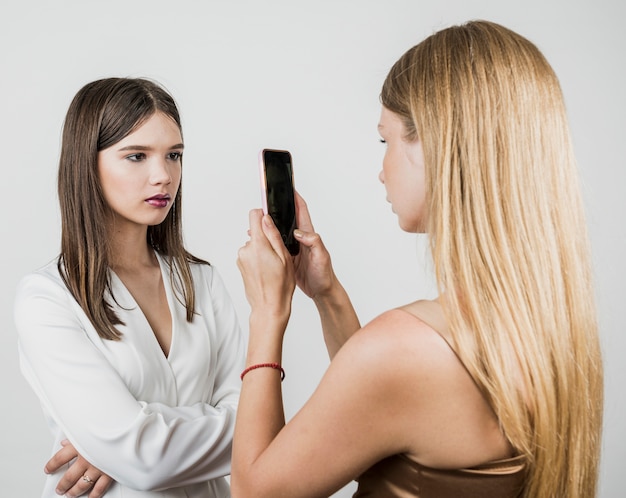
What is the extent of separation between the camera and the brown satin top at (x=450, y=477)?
1.32 metres

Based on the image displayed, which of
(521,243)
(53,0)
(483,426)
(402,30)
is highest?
(53,0)

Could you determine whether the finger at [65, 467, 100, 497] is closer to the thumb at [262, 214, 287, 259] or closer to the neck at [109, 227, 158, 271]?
the neck at [109, 227, 158, 271]

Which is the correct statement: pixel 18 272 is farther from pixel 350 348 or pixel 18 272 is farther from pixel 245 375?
pixel 350 348

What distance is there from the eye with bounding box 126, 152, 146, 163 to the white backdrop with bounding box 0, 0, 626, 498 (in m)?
1.13

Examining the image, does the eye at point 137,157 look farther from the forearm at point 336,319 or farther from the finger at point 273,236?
the forearm at point 336,319

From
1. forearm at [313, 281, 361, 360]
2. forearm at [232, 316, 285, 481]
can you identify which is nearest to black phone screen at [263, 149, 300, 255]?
forearm at [313, 281, 361, 360]

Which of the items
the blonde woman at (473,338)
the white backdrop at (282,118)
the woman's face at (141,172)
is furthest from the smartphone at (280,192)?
the white backdrop at (282,118)

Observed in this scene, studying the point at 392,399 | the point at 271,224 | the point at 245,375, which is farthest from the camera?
the point at 271,224

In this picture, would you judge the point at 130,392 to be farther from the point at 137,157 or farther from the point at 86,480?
the point at 137,157

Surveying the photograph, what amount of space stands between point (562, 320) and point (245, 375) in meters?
0.65

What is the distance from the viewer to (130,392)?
6.10ft

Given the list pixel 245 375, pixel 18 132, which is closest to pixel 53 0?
pixel 18 132

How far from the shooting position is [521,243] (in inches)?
51.9

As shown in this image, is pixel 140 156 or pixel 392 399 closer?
pixel 392 399
